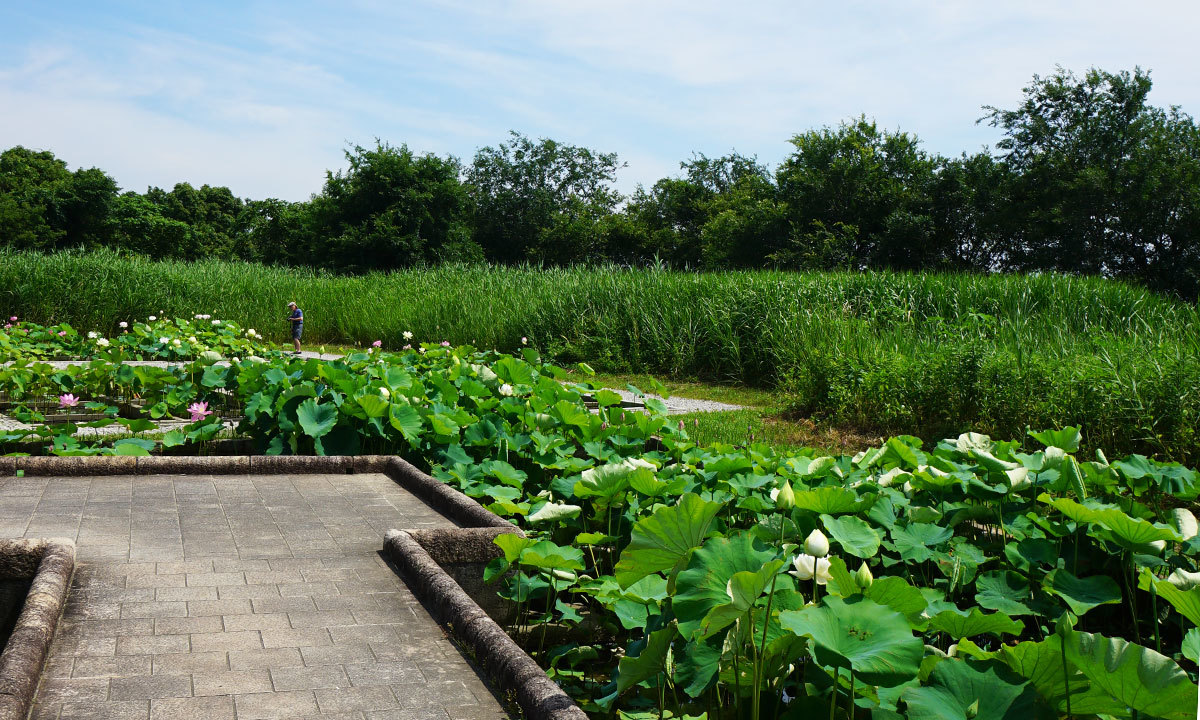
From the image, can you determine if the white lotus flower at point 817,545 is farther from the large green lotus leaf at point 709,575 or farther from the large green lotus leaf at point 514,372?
the large green lotus leaf at point 514,372

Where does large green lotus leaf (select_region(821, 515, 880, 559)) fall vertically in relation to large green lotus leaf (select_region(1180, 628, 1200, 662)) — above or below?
below

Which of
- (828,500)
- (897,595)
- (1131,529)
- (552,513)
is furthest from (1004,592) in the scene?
(552,513)

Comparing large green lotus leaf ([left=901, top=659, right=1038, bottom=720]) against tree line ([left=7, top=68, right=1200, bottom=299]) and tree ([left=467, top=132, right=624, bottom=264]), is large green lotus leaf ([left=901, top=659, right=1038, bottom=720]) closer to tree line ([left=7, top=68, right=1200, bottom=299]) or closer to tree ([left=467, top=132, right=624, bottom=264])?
tree line ([left=7, top=68, right=1200, bottom=299])

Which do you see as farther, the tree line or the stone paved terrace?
the tree line

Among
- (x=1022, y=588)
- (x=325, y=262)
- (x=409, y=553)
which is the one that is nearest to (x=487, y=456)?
(x=409, y=553)

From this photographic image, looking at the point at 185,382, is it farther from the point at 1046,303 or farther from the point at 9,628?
the point at 1046,303

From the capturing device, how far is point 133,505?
4281 millimetres

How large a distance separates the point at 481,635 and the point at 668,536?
766 mm

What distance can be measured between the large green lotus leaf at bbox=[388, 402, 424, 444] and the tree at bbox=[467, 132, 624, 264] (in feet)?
132

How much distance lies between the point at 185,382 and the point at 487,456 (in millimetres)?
3429

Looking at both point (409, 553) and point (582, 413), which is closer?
point (409, 553)

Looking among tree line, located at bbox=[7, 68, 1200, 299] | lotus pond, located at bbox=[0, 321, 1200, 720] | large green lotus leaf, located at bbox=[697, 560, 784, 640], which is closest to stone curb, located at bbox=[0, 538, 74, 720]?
lotus pond, located at bbox=[0, 321, 1200, 720]

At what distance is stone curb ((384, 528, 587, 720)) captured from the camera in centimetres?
224

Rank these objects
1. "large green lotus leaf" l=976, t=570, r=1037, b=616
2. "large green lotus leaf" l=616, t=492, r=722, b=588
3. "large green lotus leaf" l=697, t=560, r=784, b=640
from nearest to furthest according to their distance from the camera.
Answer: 1. "large green lotus leaf" l=697, t=560, r=784, b=640
2. "large green lotus leaf" l=616, t=492, r=722, b=588
3. "large green lotus leaf" l=976, t=570, r=1037, b=616
